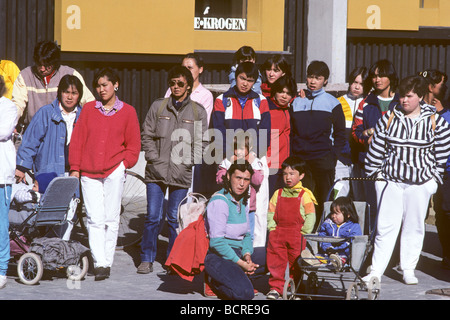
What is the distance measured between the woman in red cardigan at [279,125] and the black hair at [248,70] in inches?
14.6

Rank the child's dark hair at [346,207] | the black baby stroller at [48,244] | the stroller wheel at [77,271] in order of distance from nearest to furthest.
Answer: the child's dark hair at [346,207] → the black baby stroller at [48,244] → the stroller wheel at [77,271]

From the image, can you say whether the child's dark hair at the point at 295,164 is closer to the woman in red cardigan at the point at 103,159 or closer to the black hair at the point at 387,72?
the woman in red cardigan at the point at 103,159

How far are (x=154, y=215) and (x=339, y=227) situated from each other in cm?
212

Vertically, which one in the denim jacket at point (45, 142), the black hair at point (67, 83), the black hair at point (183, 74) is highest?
the black hair at point (183, 74)

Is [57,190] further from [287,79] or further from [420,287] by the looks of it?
[420,287]

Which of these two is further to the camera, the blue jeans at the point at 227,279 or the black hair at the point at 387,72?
the black hair at the point at 387,72

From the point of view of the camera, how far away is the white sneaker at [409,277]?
10.1 metres

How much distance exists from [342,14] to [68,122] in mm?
7240

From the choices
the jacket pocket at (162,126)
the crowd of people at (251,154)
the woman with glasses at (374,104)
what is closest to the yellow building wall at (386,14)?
the crowd of people at (251,154)

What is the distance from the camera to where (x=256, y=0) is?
16203 mm

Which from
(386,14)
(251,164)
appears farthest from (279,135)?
(386,14)

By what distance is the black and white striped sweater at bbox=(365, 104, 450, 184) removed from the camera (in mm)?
10164

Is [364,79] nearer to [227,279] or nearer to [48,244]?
[227,279]
